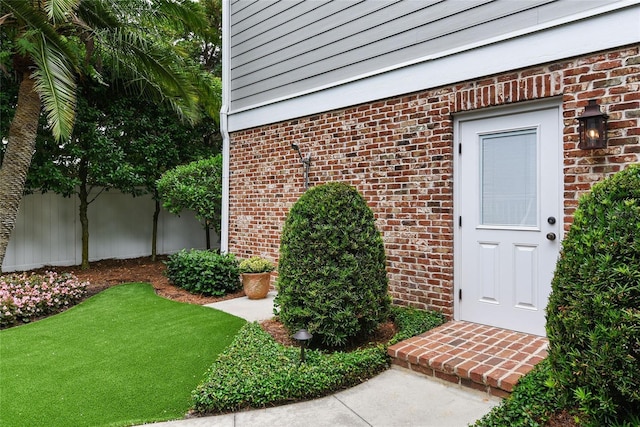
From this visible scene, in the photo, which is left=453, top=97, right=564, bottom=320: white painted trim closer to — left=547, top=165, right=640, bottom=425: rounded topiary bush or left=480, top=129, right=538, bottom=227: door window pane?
left=480, top=129, right=538, bottom=227: door window pane

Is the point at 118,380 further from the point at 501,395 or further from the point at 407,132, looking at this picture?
the point at 407,132

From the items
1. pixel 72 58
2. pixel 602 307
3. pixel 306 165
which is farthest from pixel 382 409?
pixel 72 58

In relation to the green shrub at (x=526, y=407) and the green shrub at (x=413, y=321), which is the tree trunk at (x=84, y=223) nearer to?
the green shrub at (x=413, y=321)

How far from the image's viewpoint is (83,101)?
771 cm

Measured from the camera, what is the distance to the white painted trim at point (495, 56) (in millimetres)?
3205

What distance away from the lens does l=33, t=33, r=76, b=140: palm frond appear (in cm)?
538

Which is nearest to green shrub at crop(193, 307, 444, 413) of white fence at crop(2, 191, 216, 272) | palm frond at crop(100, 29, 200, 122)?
palm frond at crop(100, 29, 200, 122)

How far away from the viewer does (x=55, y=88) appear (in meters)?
5.50

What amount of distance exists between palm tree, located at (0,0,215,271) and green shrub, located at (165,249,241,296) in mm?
2445

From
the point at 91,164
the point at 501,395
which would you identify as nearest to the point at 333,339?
the point at 501,395

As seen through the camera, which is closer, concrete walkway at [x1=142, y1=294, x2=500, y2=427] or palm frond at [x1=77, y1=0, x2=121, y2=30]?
concrete walkway at [x1=142, y1=294, x2=500, y2=427]

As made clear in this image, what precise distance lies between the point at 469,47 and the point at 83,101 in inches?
275

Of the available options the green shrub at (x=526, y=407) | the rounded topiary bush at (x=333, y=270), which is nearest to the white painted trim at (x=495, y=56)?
the rounded topiary bush at (x=333, y=270)

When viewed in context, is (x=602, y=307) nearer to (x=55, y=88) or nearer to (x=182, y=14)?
(x=55, y=88)
